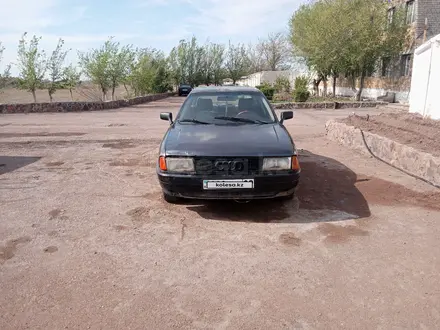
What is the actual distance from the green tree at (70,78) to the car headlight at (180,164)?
21482 mm

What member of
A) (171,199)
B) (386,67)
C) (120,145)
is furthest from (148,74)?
(171,199)

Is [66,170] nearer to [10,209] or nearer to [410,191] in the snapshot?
[10,209]

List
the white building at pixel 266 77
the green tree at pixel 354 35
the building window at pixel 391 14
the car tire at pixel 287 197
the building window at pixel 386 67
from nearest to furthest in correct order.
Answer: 1. the car tire at pixel 287 197
2. the green tree at pixel 354 35
3. the building window at pixel 391 14
4. the building window at pixel 386 67
5. the white building at pixel 266 77

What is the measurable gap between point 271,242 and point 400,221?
174cm

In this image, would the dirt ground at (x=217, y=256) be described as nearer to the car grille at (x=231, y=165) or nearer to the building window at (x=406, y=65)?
the car grille at (x=231, y=165)

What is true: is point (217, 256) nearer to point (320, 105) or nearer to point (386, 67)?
point (320, 105)

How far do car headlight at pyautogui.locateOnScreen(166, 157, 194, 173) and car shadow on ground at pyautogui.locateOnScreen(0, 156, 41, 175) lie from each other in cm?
415

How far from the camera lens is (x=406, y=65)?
25641mm

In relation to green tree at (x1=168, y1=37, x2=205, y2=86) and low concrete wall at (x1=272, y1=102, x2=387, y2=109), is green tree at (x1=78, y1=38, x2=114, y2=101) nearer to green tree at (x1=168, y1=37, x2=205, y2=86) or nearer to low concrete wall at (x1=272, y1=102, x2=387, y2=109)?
low concrete wall at (x1=272, y1=102, x2=387, y2=109)

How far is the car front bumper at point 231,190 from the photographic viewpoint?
13.1 feet

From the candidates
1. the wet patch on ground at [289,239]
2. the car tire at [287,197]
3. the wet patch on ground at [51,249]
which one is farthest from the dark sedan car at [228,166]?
the wet patch on ground at [51,249]

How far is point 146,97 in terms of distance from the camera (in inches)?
1155

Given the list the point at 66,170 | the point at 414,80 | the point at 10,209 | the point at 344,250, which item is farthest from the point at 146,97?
the point at 344,250

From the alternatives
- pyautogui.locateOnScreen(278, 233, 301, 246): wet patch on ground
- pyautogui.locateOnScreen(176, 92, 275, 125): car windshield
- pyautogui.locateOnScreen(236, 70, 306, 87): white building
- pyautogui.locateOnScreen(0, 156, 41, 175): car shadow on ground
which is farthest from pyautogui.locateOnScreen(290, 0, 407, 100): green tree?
pyautogui.locateOnScreen(278, 233, 301, 246): wet patch on ground
